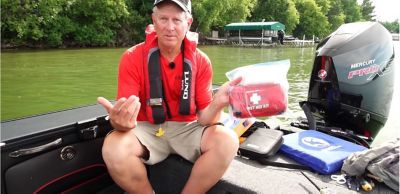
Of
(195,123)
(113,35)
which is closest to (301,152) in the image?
(195,123)

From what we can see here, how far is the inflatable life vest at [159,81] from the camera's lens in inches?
78.2

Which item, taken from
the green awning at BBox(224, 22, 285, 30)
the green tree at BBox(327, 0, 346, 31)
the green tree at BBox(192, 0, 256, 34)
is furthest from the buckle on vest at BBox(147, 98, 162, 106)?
the green tree at BBox(327, 0, 346, 31)

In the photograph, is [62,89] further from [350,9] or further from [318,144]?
[350,9]

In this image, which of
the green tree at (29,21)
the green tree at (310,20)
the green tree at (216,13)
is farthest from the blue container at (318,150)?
the green tree at (310,20)

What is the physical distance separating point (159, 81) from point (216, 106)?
40 centimetres

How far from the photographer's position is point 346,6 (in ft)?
212

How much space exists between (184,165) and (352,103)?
166 cm

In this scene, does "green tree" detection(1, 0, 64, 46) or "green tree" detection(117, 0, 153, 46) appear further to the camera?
"green tree" detection(117, 0, 153, 46)

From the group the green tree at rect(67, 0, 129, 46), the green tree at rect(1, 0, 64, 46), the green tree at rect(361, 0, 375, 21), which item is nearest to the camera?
the green tree at rect(1, 0, 64, 46)

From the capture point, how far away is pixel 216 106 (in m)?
1.84

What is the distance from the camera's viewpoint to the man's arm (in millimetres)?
1721

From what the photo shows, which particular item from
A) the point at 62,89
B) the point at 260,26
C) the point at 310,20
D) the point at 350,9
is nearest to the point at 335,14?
the point at 350,9

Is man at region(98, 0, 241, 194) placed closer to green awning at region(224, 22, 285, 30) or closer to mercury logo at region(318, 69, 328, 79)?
mercury logo at region(318, 69, 328, 79)

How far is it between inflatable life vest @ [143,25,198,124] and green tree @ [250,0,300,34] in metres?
43.2
